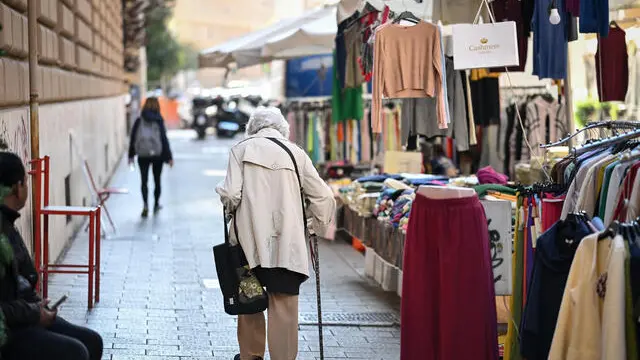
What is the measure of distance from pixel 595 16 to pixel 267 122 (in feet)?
9.43

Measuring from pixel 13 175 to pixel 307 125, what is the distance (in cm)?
1148

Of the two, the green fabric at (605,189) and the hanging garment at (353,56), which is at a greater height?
the hanging garment at (353,56)

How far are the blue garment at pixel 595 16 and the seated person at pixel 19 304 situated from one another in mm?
4893

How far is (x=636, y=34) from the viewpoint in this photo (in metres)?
13.0

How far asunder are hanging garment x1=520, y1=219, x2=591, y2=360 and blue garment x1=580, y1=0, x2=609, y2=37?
3.37m

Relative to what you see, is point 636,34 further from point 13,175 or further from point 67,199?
point 13,175

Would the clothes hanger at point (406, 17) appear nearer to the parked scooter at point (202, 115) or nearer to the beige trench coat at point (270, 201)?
the beige trench coat at point (270, 201)

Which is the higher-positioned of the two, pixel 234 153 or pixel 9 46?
pixel 9 46

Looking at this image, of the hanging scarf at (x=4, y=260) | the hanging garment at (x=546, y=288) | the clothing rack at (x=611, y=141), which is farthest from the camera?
the clothing rack at (x=611, y=141)

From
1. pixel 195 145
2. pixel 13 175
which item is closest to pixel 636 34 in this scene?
pixel 13 175

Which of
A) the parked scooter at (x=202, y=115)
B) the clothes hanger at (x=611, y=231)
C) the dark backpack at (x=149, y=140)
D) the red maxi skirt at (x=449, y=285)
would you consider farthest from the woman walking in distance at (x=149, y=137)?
the parked scooter at (x=202, y=115)

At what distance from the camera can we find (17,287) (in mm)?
4945

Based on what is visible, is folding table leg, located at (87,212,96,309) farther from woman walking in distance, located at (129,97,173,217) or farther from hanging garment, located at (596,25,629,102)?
woman walking in distance, located at (129,97,173,217)

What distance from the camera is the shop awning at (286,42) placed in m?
14.5
